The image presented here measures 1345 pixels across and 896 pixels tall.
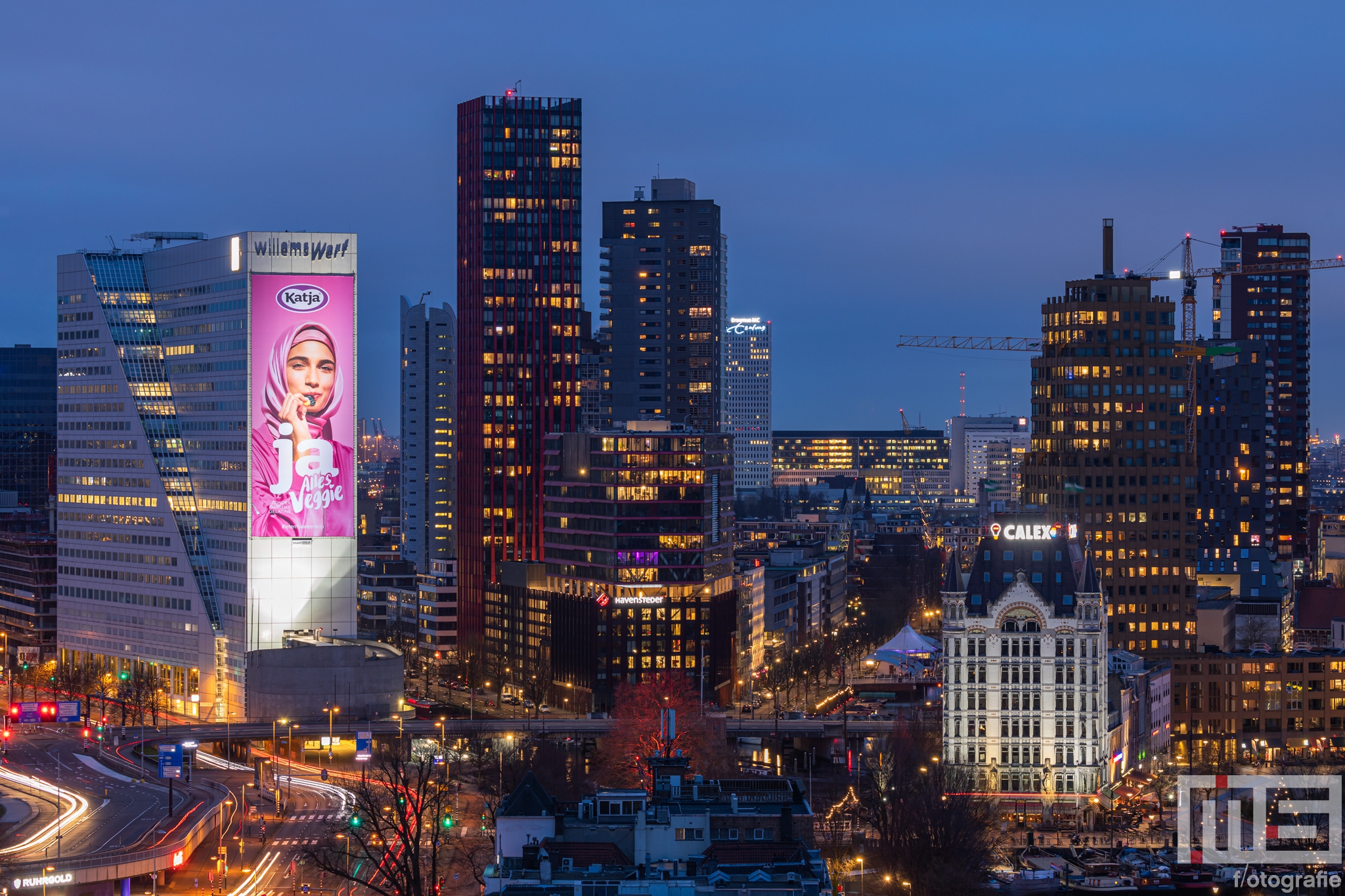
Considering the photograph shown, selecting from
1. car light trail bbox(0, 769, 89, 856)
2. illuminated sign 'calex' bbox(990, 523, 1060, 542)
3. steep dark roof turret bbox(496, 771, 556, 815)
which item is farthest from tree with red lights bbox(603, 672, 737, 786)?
car light trail bbox(0, 769, 89, 856)

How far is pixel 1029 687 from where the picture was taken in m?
186

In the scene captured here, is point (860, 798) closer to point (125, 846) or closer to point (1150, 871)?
point (1150, 871)

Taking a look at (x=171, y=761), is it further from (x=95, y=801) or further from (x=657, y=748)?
(x=657, y=748)

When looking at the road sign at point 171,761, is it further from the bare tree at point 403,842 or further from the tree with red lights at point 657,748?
the tree with red lights at point 657,748

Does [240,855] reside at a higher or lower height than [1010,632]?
lower

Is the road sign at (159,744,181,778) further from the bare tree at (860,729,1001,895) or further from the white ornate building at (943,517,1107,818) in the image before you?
the white ornate building at (943,517,1107,818)

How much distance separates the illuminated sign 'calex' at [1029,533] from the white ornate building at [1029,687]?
3756 millimetres

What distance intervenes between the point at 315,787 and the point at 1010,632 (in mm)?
70732

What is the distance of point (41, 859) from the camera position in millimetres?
142500

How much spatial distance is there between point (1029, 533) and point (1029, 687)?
15469 mm

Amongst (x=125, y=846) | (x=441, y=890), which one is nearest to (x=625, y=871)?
(x=441, y=890)

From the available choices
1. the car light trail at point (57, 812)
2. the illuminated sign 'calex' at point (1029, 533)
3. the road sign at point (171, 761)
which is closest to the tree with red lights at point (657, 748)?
the illuminated sign 'calex' at point (1029, 533)

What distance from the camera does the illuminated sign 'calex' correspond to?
7470 inches

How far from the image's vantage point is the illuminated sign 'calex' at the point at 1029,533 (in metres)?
190
